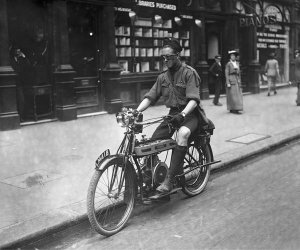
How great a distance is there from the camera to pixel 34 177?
247 inches

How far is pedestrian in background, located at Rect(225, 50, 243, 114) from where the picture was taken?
42.2 feet

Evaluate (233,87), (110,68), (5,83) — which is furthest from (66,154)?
(233,87)

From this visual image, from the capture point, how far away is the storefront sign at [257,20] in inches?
704

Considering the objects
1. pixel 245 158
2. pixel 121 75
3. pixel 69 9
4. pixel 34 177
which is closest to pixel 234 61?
pixel 121 75

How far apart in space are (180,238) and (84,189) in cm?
188

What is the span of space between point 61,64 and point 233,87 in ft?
16.4

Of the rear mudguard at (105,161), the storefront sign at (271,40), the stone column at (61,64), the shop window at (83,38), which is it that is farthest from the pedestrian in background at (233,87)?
the rear mudguard at (105,161)

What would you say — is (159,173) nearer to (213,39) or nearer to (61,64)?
(61,64)

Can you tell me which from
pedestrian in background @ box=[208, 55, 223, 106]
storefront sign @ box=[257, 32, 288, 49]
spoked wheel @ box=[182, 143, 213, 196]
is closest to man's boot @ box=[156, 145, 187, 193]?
spoked wheel @ box=[182, 143, 213, 196]

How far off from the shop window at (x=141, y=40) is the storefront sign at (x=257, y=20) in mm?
3732

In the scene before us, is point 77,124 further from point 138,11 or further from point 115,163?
point 115,163

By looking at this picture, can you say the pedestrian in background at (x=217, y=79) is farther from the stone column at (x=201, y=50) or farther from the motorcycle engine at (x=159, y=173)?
the motorcycle engine at (x=159, y=173)

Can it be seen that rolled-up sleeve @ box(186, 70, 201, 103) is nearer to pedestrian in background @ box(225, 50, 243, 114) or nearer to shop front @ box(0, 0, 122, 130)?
shop front @ box(0, 0, 122, 130)

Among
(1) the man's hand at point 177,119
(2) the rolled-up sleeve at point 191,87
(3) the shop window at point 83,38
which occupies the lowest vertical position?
(1) the man's hand at point 177,119
